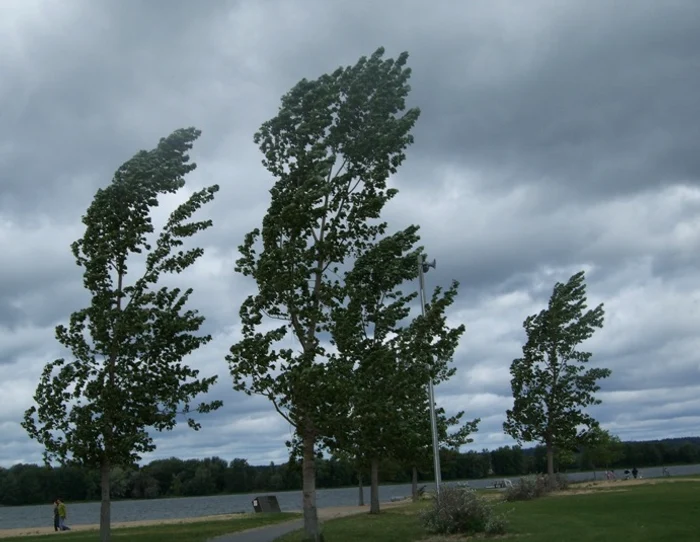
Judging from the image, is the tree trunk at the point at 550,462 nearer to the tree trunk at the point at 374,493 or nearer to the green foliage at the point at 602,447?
the green foliage at the point at 602,447

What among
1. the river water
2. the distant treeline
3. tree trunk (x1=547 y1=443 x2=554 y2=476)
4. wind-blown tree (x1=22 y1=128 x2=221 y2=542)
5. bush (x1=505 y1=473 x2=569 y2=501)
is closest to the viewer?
wind-blown tree (x1=22 y1=128 x2=221 y2=542)

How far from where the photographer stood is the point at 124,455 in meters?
17.2

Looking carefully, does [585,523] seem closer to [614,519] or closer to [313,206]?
[614,519]

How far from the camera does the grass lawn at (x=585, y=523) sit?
60.4 feet

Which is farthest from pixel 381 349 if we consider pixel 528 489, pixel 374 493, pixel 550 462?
pixel 550 462

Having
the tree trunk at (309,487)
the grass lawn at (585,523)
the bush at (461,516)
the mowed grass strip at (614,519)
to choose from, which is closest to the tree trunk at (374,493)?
the grass lawn at (585,523)

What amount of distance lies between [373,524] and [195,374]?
920cm

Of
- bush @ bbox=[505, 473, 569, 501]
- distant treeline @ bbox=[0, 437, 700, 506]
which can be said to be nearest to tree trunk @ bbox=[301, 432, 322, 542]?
bush @ bbox=[505, 473, 569, 501]

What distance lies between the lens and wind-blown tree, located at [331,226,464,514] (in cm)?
1766

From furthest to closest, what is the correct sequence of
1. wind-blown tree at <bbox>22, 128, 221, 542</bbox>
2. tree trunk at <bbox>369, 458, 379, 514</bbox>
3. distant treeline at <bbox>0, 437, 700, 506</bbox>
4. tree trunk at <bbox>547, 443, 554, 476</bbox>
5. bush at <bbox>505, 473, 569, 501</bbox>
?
distant treeline at <bbox>0, 437, 700, 506</bbox>
tree trunk at <bbox>547, 443, 554, 476</bbox>
bush at <bbox>505, 473, 569, 501</bbox>
tree trunk at <bbox>369, 458, 379, 514</bbox>
wind-blown tree at <bbox>22, 128, 221, 542</bbox>

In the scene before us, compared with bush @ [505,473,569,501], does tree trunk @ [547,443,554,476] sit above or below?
above

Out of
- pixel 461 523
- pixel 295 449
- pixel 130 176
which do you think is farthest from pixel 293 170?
pixel 461 523

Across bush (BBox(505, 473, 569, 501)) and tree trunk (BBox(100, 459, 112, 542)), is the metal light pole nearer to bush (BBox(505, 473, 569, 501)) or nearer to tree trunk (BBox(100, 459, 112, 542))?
tree trunk (BBox(100, 459, 112, 542))

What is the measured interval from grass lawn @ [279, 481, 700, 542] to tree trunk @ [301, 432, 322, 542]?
7.51 ft
